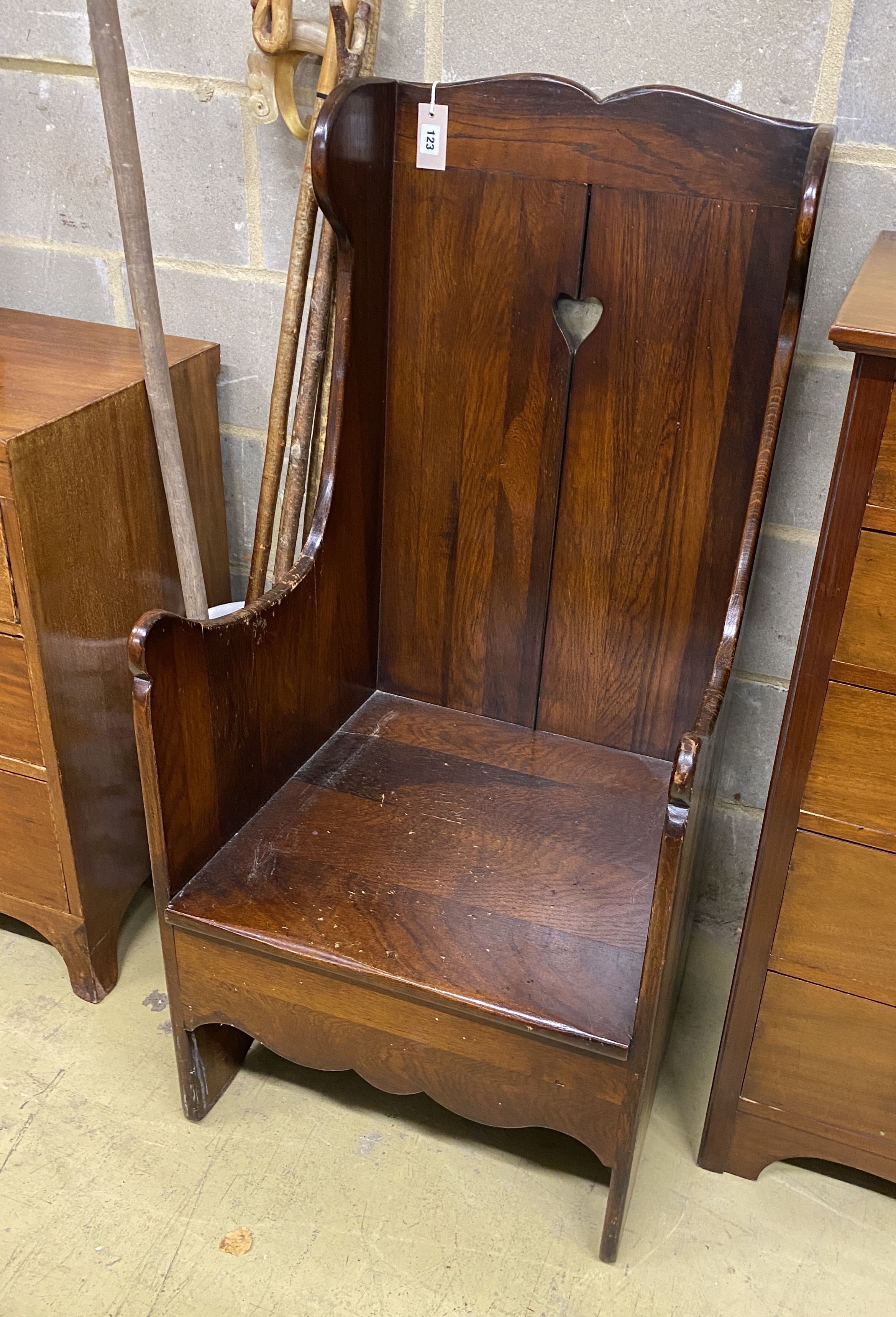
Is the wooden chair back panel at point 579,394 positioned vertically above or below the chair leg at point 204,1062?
above

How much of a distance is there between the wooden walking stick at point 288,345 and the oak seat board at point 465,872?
298 mm

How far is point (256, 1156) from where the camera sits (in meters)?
1.40

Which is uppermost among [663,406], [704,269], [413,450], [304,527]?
[704,269]

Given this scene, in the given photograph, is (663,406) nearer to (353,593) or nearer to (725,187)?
(725,187)

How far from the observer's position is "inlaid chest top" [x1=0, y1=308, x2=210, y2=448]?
1.30m

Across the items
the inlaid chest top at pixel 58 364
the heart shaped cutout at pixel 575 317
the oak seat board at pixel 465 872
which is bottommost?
the oak seat board at pixel 465 872

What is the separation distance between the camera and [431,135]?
1.32m

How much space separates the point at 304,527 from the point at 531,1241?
0.95 meters

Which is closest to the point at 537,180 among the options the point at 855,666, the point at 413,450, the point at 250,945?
the point at 413,450

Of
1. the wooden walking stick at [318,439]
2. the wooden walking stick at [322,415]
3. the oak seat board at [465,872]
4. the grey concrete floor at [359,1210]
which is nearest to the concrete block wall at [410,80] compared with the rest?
the wooden walking stick at [322,415]

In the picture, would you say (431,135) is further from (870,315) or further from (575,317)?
(870,315)

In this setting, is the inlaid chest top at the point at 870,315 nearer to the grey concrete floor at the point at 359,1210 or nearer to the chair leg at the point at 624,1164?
the chair leg at the point at 624,1164

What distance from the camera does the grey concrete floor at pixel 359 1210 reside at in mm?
1255

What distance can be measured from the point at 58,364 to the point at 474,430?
0.57 metres
